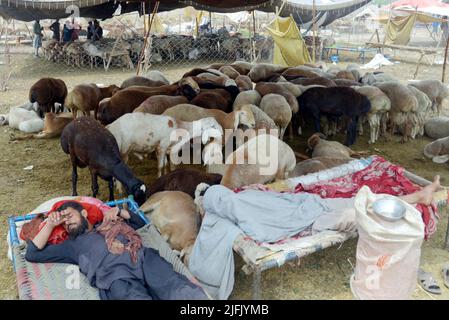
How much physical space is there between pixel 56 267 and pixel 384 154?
6349 mm

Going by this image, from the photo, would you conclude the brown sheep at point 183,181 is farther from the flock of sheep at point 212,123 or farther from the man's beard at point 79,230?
the man's beard at point 79,230

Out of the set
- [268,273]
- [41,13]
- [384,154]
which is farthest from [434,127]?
[41,13]

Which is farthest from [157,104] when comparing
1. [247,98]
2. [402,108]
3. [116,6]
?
[116,6]

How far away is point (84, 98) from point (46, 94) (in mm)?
1315

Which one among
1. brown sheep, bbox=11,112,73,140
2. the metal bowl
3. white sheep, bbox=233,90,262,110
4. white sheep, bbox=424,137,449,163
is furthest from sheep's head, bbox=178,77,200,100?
the metal bowl

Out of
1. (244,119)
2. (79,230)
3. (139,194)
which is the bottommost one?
(139,194)

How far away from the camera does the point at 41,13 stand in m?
15.4

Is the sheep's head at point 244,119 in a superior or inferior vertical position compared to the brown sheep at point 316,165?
superior

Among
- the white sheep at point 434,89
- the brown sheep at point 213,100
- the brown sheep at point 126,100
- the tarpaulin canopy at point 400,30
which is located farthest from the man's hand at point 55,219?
the tarpaulin canopy at point 400,30

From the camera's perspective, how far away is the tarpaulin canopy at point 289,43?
13.4m

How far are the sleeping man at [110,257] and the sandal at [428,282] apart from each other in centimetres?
211

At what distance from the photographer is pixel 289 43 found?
13.5m

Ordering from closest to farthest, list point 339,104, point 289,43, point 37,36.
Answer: point 339,104
point 289,43
point 37,36

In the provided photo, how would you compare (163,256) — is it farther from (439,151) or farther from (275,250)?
(439,151)
